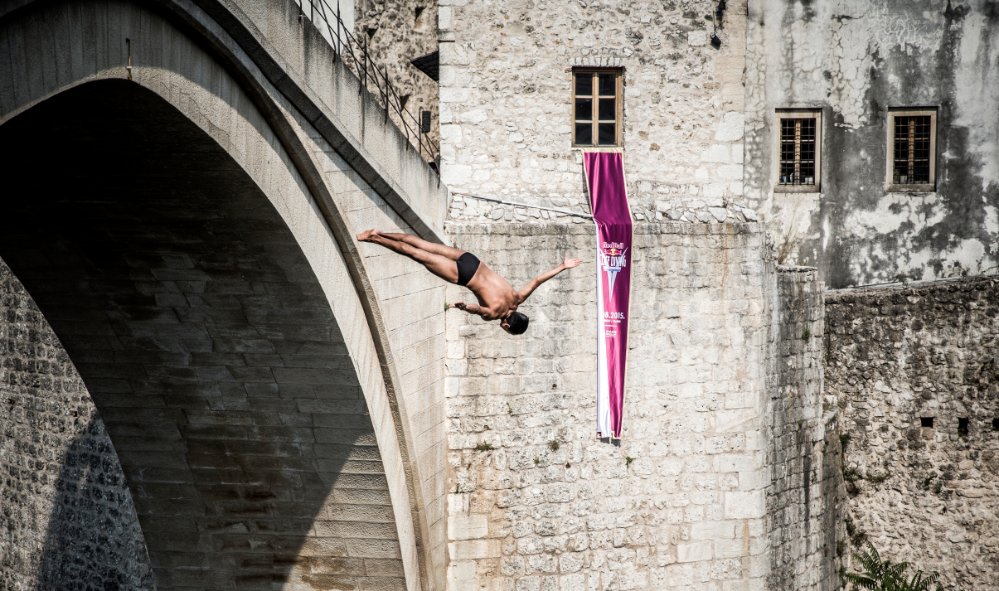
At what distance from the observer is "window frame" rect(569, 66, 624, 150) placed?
48.2 ft

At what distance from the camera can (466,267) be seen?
38.4ft

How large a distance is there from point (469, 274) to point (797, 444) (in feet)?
18.4

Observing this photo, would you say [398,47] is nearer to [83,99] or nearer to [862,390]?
[862,390]

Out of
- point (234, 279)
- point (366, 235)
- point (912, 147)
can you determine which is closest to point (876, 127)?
point (912, 147)

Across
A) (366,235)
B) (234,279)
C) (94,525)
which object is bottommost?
(94,525)

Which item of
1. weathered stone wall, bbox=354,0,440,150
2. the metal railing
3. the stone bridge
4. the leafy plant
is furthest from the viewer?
weathered stone wall, bbox=354,0,440,150

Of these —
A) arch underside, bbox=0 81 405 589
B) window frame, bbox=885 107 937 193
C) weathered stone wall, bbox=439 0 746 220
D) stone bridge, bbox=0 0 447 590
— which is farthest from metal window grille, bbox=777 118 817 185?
arch underside, bbox=0 81 405 589

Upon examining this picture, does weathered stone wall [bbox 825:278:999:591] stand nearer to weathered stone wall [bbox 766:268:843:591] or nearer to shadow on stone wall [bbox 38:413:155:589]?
weathered stone wall [bbox 766:268:843:591]

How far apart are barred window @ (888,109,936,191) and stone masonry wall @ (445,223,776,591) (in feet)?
15.8

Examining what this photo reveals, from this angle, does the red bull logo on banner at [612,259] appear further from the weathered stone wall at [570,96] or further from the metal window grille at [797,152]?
the metal window grille at [797,152]

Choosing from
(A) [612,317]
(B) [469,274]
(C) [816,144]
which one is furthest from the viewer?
(C) [816,144]

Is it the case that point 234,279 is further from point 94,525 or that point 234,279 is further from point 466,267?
point 94,525

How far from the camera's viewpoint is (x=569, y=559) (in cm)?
1409

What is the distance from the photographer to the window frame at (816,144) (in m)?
18.9
